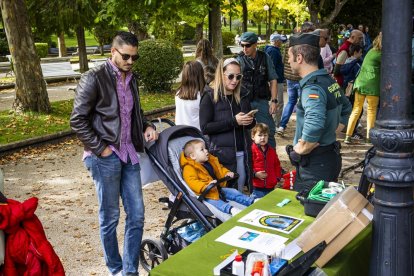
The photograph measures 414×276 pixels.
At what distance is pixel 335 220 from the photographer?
298cm

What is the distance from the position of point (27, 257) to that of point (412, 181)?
7.57 feet

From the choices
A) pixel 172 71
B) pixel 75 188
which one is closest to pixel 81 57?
pixel 172 71

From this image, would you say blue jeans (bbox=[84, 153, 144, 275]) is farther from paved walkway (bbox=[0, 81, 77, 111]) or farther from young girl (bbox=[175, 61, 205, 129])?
paved walkway (bbox=[0, 81, 77, 111])

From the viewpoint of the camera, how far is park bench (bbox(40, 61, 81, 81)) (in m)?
21.7

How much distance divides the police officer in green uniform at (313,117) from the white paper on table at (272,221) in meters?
0.76

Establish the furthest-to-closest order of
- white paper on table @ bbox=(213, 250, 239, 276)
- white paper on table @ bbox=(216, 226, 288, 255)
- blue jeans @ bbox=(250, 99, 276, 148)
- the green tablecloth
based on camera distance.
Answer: blue jeans @ bbox=(250, 99, 276, 148) → white paper on table @ bbox=(216, 226, 288, 255) → the green tablecloth → white paper on table @ bbox=(213, 250, 239, 276)

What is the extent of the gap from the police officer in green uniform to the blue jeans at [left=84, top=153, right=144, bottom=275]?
139 cm

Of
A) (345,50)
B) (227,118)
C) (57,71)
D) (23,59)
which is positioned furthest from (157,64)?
(227,118)

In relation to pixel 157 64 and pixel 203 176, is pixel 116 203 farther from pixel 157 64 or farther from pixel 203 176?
pixel 157 64

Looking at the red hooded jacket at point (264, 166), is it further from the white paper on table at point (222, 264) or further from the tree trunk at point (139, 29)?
the tree trunk at point (139, 29)

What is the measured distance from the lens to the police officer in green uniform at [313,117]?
4348 millimetres

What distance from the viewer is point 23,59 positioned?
41.7 ft

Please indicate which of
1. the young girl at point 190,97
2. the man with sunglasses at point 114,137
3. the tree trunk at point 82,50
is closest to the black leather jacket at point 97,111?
the man with sunglasses at point 114,137

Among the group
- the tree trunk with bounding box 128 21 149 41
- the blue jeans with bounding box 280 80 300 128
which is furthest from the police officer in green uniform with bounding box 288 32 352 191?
the tree trunk with bounding box 128 21 149 41
